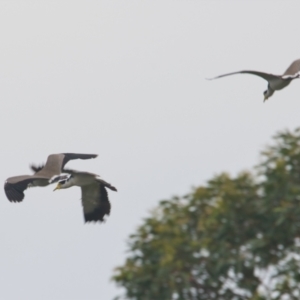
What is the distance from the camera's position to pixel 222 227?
11602 millimetres

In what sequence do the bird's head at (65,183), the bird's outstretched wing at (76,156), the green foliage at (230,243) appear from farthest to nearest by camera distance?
1. the bird's outstretched wing at (76,156)
2. the bird's head at (65,183)
3. the green foliage at (230,243)

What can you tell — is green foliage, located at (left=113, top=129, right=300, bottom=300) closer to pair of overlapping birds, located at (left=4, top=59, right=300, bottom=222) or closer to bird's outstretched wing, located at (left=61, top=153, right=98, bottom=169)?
pair of overlapping birds, located at (left=4, top=59, right=300, bottom=222)

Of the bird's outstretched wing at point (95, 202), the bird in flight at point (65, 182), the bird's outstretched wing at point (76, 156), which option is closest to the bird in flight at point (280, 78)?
A: the bird in flight at point (65, 182)

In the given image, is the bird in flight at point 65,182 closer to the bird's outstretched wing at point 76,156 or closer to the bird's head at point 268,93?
the bird's outstretched wing at point 76,156

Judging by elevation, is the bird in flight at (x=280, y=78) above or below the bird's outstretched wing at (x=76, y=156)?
above

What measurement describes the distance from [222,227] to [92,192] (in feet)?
28.2

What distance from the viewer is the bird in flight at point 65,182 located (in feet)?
62.4

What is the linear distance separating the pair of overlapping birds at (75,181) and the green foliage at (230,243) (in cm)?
591

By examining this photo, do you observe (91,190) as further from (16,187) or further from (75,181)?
(16,187)

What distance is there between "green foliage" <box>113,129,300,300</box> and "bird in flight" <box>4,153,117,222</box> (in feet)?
23.0

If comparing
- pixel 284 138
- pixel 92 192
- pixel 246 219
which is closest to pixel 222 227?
pixel 246 219

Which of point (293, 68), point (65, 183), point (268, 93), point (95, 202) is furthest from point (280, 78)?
point (95, 202)

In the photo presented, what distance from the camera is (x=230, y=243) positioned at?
11.7m

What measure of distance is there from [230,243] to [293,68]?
6937 mm
